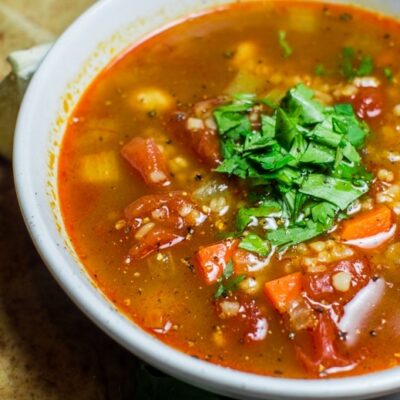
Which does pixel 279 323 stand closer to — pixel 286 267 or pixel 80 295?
pixel 286 267

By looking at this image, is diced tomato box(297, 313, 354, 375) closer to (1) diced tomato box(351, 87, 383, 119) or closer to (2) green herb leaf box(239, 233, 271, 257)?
(2) green herb leaf box(239, 233, 271, 257)

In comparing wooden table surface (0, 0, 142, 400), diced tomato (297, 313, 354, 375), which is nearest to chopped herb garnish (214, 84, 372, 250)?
diced tomato (297, 313, 354, 375)

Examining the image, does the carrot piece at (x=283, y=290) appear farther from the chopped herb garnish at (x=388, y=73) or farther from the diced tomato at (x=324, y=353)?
the chopped herb garnish at (x=388, y=73)

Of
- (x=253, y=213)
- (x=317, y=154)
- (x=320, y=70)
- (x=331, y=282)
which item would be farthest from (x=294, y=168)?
(x=320, y=70)

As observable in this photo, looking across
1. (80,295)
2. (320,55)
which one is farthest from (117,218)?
(320,55)

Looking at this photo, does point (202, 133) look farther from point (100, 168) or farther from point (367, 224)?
point (367, 224)

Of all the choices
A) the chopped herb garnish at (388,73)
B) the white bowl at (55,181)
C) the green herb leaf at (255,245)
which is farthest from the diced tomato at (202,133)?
the chopped herb garnish at (388,73)

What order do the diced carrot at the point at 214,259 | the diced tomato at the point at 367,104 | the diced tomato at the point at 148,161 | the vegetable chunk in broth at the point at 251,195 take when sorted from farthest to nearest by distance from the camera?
the diced tomato at the point at 367,104
the diced tomato at the point at 148,161
the diced carrot at the point at 214,259
the vegetable chunk in broth at the point at 251,195
